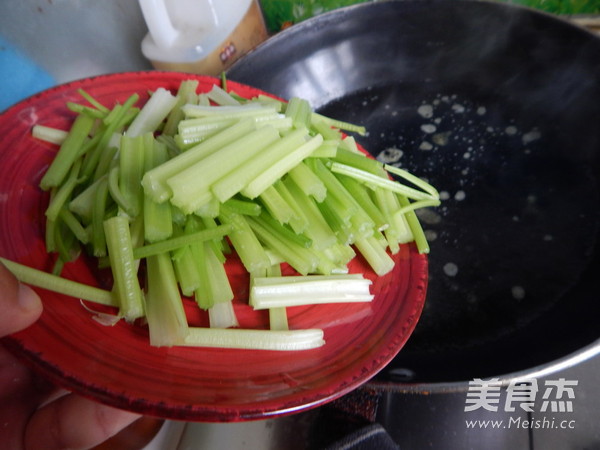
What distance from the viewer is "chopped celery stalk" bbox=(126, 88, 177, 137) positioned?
858mm

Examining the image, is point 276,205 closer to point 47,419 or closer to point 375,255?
point 375,255

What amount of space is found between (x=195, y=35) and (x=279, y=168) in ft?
3.19

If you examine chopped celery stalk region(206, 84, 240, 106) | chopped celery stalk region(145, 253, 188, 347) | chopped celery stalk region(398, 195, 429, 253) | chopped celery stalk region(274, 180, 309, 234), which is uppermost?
chopped celery stalk region(206, 84, 240, 106)

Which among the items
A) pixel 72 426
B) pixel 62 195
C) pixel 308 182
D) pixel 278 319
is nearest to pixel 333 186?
pixel 308 182

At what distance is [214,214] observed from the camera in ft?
2.30

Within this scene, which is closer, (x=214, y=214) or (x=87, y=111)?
(x=214, y=214)

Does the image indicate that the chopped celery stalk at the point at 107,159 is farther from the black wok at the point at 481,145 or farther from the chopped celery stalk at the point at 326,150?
the black wok at the point at 481,145

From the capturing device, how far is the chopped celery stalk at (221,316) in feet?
2.20

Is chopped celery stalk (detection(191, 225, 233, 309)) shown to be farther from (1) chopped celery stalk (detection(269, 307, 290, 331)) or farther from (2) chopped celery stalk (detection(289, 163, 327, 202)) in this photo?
(2) chopped celery stalk (detection(289, 163, 327, 202))

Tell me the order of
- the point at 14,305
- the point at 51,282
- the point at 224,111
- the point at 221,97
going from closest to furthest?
the point at 14,305, the point at 51,282, the point at 224,111, the point at 221,97

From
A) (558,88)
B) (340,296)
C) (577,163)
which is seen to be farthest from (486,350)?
(558,88)

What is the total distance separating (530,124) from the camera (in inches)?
56.0

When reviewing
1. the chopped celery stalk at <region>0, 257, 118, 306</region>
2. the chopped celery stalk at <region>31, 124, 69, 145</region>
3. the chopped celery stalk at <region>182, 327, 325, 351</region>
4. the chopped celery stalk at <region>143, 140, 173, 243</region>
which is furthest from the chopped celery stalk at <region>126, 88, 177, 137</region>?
the chopped celery stalk at <region>182, 327, 325, 351</region>

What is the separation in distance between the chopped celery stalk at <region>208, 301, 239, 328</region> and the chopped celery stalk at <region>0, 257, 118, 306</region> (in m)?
0.16
